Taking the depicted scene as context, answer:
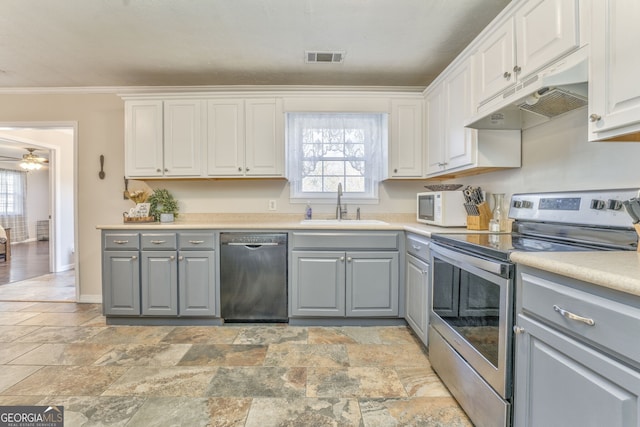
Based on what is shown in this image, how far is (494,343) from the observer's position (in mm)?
1346

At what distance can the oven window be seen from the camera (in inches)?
53.6

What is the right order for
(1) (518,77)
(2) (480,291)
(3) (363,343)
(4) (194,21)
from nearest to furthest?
(2) (480,291) < (1) (518,77) < (4) (194,21) < (3) (363,343)

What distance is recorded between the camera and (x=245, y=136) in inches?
117

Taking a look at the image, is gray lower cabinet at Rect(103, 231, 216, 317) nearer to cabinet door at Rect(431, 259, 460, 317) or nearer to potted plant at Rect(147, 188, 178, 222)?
potted plant at Rect(147, 188, 178, 222)

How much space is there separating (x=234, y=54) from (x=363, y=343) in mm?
A: 2620

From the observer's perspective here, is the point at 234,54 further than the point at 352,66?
No

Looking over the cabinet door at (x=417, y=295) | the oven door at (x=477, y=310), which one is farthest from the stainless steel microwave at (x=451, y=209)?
the oven door at (x=477, y=310)

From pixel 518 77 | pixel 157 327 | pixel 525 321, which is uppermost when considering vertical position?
pixel 518 77

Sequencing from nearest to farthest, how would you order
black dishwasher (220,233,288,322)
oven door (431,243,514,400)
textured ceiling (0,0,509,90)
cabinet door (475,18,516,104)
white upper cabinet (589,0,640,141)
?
white upper cabinet (589,0,640,141)
oven door (431,243,514,400)
cabinet door (475,18,516,104)
textured ceiling (0,0,509,90)
black dishwasher (220,233,288,322)

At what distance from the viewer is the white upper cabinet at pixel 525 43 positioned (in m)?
1.37

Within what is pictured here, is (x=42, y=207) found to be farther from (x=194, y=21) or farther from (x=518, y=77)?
(x=518, y=77)

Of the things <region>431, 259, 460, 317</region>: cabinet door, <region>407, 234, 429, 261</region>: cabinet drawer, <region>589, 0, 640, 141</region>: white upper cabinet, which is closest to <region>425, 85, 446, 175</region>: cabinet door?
<region>407, 234, 429, 261</region>: cabinet drawer

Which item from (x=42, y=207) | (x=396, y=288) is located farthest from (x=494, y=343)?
(x=42, y=207)

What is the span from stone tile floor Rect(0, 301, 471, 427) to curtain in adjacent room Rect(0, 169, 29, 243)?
7793 millimetres
